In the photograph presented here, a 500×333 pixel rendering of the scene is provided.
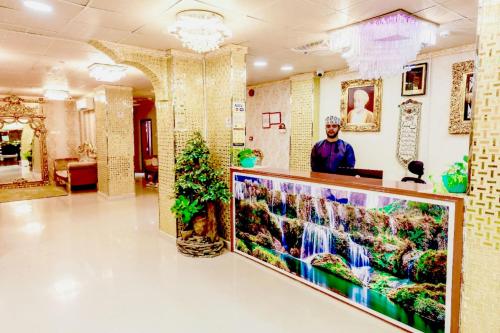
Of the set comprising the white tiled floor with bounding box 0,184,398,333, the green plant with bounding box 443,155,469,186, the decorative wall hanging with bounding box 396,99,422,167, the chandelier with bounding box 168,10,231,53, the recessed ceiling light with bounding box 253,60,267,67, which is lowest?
the white tiled floor with bounding box 0,184,398,333

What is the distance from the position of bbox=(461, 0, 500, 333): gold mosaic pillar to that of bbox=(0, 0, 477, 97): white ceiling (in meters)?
1.12

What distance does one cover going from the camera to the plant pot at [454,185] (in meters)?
2.50

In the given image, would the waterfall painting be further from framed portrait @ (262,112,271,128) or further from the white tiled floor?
framed portrait @ (262,112,271,128)

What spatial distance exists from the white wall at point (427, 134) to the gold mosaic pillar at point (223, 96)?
2685mm

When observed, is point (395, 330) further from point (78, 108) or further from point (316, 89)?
point (78, 108)

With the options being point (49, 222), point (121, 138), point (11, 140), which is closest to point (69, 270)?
point (49, 222)

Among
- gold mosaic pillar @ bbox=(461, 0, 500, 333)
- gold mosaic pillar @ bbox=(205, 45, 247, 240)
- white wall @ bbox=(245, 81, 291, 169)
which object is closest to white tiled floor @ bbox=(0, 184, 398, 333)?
gold mosaic pillar @ bbox=(461, 0, 500, 333)

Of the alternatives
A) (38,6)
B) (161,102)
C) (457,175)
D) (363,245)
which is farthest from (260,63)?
(457,175)

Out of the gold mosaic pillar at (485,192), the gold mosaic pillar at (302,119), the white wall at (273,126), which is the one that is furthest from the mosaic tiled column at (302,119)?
the gold mosaic pillar at (485,192)

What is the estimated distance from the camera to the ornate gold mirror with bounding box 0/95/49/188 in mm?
10156

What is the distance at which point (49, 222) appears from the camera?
20.7 feet

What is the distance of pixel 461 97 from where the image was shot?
4.72m

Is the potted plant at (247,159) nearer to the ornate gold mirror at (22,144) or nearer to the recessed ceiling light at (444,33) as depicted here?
the recessed ceiling light at (444,33)

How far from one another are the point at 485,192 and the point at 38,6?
13.8 ft
